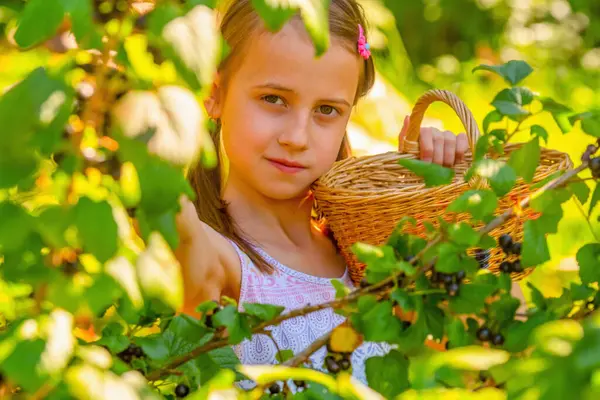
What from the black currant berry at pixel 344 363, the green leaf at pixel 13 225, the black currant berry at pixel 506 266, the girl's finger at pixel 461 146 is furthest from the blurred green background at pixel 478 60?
the green leaf at pixel 13 225

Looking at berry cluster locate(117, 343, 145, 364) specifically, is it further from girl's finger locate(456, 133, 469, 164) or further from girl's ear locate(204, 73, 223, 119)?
girl's finger locate(456, 133, 469, 164)

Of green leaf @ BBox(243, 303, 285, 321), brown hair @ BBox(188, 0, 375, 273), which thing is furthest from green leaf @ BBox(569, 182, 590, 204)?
brown hair @ BBox(188, 0, 375, 273)

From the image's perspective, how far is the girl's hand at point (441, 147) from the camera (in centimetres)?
249

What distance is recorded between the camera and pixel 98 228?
90 centimetres

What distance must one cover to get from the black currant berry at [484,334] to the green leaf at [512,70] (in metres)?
0.39

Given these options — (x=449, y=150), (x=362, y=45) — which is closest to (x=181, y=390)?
(x=362, y=45)

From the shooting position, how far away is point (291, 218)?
248cm

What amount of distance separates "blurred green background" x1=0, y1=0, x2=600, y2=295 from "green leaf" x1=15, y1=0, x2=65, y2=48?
275 centimetres

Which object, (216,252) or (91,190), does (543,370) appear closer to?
(91,190)

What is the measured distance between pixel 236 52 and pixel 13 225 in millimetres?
1370

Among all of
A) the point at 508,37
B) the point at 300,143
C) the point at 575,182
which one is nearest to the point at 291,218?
the point at 300,143

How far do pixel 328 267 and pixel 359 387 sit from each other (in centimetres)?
158

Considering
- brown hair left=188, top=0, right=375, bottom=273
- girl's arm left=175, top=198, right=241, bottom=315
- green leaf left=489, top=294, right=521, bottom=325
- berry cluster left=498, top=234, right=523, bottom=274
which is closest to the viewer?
green leaf left=489, top=294, right=521, bottom=325

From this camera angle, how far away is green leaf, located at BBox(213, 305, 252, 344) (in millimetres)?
1280
